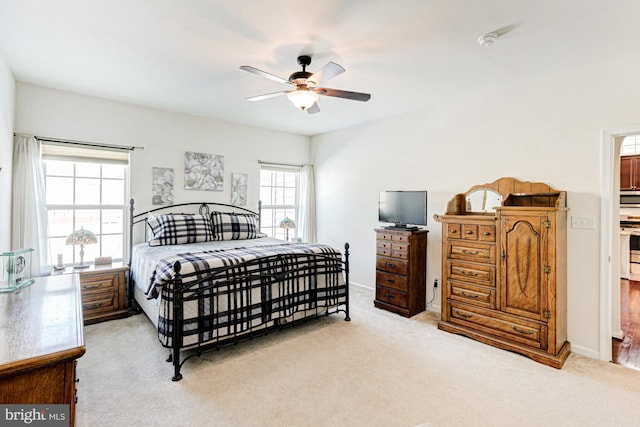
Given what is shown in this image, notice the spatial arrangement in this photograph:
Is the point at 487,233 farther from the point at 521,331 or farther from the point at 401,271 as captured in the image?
the point at 401,271

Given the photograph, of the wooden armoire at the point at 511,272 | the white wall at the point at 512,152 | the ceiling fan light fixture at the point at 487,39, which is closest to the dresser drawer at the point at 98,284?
the white wall at the point at 512,152

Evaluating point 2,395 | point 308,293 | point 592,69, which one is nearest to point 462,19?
point 592,69

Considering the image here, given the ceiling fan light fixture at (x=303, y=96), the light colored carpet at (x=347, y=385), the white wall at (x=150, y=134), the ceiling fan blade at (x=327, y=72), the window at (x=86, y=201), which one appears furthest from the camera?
the window at (x=86, y=201)

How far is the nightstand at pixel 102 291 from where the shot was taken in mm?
3428

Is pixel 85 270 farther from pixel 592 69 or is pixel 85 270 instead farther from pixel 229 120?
pixel 592 69

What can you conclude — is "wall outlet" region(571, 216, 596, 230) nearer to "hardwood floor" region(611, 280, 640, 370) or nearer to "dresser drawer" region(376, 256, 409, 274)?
"hardwood floor" region(611, 280, 640, 370)

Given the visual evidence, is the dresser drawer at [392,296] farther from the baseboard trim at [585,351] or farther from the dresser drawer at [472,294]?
the baseboard trim at [585,351]

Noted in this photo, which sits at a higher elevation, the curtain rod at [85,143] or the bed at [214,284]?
the curtain rod at [85,143]

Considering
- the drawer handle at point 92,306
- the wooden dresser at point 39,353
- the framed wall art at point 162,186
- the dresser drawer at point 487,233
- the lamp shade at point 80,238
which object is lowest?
the drawer handle at point 92,306

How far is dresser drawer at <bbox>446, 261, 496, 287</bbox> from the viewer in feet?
10.1

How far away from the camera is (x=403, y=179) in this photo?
4422 mm

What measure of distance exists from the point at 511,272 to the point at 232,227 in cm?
345

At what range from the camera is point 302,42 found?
8.04ft

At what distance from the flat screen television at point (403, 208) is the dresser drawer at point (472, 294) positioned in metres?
0.95
